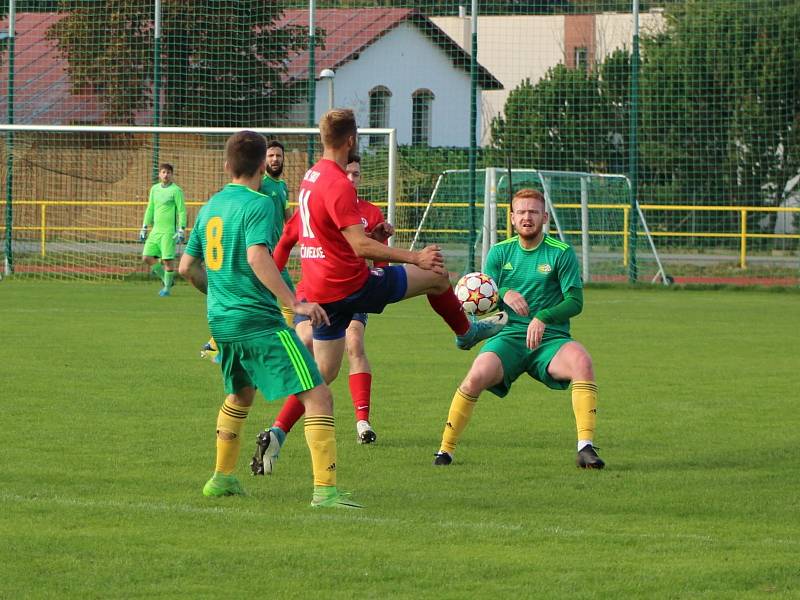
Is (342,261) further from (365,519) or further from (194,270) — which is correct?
(365,519)

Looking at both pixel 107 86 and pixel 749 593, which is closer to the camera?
pixel 749 593

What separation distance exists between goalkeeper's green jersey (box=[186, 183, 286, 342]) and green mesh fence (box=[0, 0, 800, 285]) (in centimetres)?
1669

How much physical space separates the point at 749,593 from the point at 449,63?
133ft

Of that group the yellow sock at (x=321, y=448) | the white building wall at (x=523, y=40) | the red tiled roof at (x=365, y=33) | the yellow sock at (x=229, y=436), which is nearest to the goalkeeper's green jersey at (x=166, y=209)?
the yellow sock at (x=229, y=436)

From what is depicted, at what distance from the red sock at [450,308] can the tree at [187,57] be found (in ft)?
64.1

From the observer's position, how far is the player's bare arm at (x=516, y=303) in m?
7.77

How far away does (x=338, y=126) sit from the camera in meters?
6.79

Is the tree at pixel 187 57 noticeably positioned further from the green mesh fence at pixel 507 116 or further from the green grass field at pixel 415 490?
the green grass field at pixel 415 490

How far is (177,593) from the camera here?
4.97 m

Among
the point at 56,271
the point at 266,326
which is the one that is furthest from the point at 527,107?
the point at 266,326

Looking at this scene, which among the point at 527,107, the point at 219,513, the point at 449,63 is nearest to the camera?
the point at 219,513

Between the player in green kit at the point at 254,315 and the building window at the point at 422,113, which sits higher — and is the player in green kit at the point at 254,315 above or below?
below

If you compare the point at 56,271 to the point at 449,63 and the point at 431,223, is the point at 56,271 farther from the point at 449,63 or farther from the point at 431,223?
the point at 449,63

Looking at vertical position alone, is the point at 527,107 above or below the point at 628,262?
above
